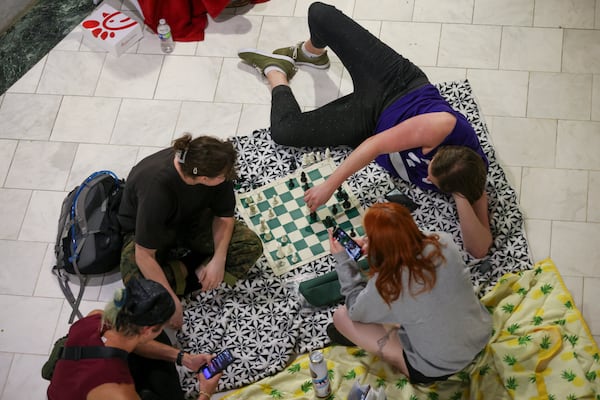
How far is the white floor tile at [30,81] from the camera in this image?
14.5 feet

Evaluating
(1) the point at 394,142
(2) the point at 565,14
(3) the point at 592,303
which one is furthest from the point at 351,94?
(3) the point at 592,303

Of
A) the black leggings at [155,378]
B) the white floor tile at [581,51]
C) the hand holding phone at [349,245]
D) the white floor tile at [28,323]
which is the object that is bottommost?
the white floor tile at [28,323]

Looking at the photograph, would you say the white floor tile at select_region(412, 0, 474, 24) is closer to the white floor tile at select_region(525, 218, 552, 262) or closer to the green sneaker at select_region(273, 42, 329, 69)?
the green sneaker at select_region(273, 42, 329, 69)

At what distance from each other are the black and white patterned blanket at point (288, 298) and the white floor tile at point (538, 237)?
0.18 feet

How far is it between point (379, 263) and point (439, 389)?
2.43 feet

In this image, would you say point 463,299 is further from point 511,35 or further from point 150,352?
point 511,35

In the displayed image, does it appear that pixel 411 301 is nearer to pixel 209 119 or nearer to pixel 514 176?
pixel 514 176

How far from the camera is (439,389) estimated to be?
3201mm

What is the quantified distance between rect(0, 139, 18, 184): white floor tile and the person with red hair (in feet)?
6.37

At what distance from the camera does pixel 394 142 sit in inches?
137

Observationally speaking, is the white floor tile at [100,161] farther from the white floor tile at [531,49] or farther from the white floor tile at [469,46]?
the white floor tile at [531,49]

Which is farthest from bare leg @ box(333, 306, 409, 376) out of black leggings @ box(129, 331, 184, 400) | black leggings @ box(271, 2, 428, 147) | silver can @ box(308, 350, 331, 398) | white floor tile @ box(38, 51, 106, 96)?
white floor tile @ box(38, 51, 106, 96)

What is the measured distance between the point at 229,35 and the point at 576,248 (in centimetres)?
220

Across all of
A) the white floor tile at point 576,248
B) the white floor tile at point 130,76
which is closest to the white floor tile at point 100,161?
the white floor tile at point 130,76
